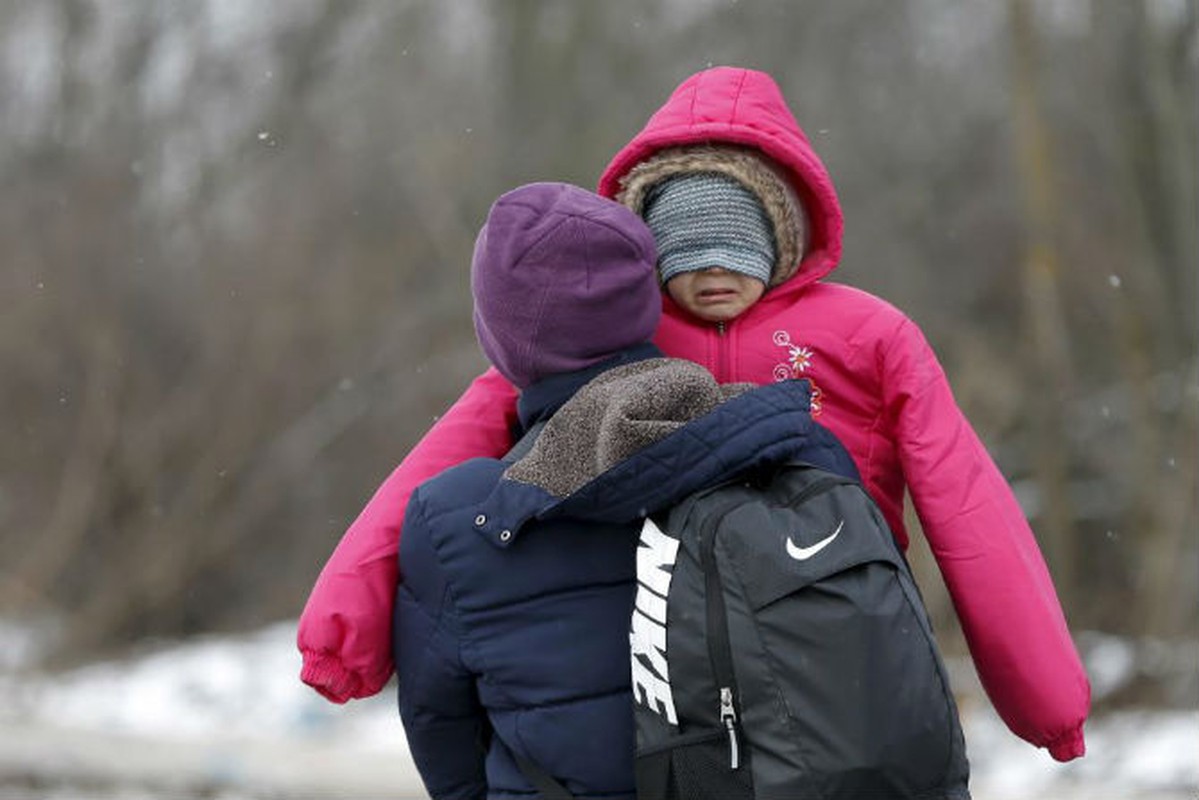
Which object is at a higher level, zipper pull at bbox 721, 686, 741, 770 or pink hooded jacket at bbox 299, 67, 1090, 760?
pink hooded jacket at bbox 299, 67, 1090, 760

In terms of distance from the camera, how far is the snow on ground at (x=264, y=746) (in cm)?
715

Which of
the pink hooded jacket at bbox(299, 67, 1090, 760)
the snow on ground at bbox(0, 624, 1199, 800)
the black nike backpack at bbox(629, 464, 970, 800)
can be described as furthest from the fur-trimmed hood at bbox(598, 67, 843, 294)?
the snow on ground at bbox(0, 624, 1199, 800)

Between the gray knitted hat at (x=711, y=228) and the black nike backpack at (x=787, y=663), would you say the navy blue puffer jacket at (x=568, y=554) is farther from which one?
the gray knitted hat at (x=711, y=228)

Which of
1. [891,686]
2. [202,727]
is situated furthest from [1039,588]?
[202,727]

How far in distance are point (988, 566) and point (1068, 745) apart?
0.30 meters

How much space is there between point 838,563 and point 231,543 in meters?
9.31

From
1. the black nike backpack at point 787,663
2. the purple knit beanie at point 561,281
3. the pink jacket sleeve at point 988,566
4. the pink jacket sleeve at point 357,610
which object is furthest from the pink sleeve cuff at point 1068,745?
the pink jacket sleeve at point 357,610

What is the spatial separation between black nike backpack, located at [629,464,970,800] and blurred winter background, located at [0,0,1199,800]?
16.0 feet

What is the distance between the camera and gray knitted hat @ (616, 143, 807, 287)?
8.20 feet

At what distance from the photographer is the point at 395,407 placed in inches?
443

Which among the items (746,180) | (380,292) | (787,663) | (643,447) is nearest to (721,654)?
(787,663)

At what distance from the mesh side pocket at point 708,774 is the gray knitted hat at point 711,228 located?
0.75 metres

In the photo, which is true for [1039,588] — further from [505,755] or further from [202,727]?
[202,727]

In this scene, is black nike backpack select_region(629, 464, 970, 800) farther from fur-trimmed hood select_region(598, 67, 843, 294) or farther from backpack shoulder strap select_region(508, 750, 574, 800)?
fur-trimmed hood select_region(598, 67, 843, 294)
